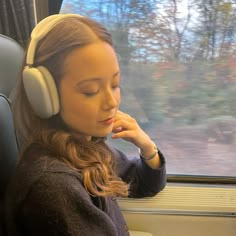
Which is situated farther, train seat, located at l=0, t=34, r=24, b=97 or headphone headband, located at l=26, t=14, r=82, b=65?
train seat, located at l=0, t=34, r=24, b=97

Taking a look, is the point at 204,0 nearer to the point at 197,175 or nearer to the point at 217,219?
the point at 197,175

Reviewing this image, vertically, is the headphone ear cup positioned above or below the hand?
above

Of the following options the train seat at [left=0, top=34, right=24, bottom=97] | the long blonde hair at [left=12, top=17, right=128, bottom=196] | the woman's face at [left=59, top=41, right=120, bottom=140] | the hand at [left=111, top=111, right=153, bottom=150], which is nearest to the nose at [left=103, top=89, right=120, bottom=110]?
the woman's face at [left=59, top=41, right=120, bottom=140]

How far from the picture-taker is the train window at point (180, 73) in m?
1.58

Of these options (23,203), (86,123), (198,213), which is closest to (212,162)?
(198,213)

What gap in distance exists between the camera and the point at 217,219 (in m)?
1.65

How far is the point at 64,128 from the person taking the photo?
101 centimetres

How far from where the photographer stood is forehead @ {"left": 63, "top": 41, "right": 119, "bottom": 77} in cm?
96

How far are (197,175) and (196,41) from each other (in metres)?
0.54

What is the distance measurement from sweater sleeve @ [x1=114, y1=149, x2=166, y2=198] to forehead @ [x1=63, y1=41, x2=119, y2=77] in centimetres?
47

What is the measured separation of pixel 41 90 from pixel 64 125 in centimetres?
12

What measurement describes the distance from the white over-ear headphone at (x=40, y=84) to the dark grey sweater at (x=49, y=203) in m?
0.10

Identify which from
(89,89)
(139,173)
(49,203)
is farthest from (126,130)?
(49,203)

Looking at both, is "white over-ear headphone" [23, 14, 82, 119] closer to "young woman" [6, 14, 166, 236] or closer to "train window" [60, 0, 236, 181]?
"young woman" [6, 14, 166, 236]
